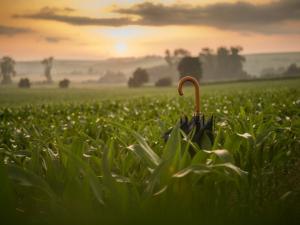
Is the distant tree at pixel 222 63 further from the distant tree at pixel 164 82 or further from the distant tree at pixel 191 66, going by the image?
the distant tree at pixel 164 82

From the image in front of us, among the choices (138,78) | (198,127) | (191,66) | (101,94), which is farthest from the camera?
(138,78)

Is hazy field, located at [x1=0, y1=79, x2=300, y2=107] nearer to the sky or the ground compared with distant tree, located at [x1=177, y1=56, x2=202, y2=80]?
nearer to the ground

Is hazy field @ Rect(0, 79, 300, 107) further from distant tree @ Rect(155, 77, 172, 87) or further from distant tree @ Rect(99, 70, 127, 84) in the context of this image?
distant tree @ Rect(99, 70, 127, 84)

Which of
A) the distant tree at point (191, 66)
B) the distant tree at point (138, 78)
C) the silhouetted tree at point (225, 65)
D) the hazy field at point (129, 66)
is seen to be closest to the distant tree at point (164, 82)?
the distant tree at point (191, 66)

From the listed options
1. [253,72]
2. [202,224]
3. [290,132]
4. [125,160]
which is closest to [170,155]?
[125,160]

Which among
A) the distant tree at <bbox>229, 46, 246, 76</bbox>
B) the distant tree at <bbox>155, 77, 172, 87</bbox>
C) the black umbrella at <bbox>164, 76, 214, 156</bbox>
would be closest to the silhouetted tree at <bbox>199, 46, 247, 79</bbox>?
the distant tree at <bbox>229, 46, 246, 76</bbox>

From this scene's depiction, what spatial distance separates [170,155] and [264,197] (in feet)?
3.65

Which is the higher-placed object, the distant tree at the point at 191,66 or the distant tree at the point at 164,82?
the distant tree at the point at 191,66

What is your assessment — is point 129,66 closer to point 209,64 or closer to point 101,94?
point 209,64

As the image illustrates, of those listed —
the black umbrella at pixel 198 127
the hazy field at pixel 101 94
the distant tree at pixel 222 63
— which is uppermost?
the distant tree at pixel 222 63

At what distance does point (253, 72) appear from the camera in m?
167

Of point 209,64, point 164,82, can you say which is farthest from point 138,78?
point 209,64

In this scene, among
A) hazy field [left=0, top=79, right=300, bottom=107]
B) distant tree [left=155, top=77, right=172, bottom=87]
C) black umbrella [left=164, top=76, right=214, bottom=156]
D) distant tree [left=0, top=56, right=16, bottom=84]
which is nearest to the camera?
black umbrella [left=164, top=76, right=214, bottom=156]

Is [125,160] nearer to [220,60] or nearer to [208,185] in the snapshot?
[208,185]
